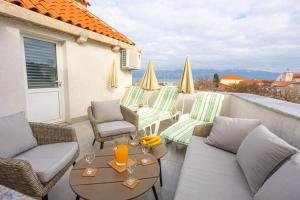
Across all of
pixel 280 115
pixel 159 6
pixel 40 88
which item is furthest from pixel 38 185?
pixel 159 6

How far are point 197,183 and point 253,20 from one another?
16.8 feet

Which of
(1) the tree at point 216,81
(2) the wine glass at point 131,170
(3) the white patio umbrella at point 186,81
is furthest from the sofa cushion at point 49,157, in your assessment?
(1) the tree at point 216,81

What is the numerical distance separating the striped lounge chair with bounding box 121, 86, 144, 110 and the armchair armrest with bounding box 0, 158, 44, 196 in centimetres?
320

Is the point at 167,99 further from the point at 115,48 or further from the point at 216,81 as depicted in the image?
the point at 115,48

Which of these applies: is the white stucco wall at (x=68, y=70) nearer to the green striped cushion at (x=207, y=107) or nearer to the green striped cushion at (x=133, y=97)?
the green striped cushion at (x=133, y=97)

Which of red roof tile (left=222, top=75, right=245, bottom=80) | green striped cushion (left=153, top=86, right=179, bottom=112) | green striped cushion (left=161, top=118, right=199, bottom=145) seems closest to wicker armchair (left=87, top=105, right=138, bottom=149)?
green striped cushion (left=161, top=118, right=199, bottom=145)

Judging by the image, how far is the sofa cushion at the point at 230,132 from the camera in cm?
181

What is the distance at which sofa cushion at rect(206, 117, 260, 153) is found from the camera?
1812mm

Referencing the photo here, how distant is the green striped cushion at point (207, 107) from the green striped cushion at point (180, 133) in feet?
1.22

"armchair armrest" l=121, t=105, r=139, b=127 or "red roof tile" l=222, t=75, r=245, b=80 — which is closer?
"armchair armrest" l=121, t=105, r=139, b=127

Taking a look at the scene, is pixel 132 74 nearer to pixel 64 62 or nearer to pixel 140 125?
pixel 64 62

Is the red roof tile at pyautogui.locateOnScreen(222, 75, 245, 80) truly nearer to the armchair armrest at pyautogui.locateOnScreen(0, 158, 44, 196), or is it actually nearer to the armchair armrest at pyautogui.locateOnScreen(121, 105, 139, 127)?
the armchair armrest at pyautogui.locateOnScreen(121, 105, 139, 127)

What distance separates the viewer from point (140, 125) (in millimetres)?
3102

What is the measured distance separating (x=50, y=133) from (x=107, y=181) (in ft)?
4.14
